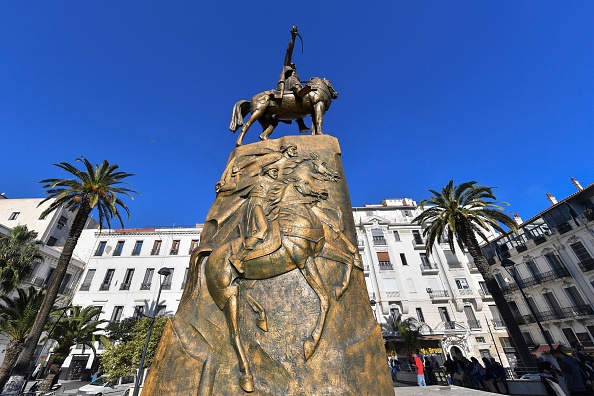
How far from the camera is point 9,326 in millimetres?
16922

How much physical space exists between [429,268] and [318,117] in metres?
34.0

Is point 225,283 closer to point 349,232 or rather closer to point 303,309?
point 303,309

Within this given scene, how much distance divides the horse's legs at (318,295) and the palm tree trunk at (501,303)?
1645 cm

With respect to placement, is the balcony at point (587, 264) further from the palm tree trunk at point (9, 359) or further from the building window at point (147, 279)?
the building window at point (147, 279)

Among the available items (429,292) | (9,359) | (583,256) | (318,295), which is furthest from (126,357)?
(583,256)

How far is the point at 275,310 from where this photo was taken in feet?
9.01

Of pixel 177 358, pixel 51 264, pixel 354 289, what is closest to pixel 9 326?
pixel 51 264

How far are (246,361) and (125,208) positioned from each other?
21065mm

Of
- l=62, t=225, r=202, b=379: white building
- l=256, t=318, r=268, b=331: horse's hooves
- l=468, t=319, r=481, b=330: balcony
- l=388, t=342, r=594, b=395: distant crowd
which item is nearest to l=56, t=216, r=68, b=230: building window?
l=62, t=225, r=202, b=379: white building

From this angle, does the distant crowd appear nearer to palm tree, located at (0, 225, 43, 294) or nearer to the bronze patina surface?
the bronze patina surface

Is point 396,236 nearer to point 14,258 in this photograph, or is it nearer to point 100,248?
point 14,258

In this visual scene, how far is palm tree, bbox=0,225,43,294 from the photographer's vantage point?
1769cm

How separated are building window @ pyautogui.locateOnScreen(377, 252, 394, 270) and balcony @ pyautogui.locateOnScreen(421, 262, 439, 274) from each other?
3665 mm

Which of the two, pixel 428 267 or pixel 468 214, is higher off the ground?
pixel 428 267
